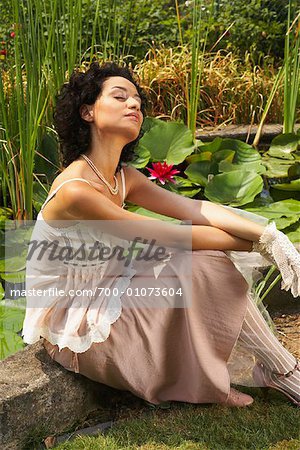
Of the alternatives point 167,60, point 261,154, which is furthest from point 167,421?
point 167,60

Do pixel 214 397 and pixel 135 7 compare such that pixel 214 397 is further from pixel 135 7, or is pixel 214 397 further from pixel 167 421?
pixel 135 7

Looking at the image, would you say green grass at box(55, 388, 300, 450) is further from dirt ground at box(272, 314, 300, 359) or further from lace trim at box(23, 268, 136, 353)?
dirt ground at box(272, 314, 300, 359)

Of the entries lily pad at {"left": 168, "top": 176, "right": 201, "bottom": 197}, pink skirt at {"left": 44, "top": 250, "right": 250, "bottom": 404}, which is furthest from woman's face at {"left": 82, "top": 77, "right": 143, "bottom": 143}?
lily pad at {"left": 168, "top": 176, "right": 201, "bottom": 197}

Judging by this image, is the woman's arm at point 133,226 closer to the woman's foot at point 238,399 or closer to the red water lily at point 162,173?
the woman's foot at point 238,399

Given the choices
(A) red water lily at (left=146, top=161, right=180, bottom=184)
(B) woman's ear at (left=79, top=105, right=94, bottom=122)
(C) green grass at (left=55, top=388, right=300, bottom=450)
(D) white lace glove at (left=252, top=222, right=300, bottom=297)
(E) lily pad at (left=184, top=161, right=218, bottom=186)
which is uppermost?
(B) woman's ear at (left=79, top=105, right=94, bottom=122)

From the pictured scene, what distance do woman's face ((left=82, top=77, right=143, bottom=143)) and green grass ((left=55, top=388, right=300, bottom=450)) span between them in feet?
2.46

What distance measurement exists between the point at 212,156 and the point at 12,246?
103 cm

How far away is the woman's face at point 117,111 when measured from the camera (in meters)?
2.12

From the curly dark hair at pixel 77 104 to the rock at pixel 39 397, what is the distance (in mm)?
556

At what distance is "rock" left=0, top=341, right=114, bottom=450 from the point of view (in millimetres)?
1935

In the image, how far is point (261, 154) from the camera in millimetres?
3918

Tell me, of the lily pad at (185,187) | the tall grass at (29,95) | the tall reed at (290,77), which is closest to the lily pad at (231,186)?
the lily pad at (185,187)

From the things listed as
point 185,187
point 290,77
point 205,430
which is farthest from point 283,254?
point 290,77

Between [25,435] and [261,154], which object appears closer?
[25,435]
